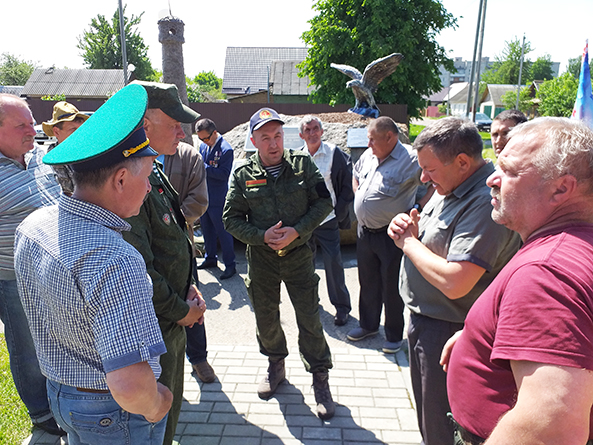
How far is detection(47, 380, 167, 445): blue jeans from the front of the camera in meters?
1.45

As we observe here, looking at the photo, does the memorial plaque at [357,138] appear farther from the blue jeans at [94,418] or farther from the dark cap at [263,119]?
the blue jeans at [94,418]

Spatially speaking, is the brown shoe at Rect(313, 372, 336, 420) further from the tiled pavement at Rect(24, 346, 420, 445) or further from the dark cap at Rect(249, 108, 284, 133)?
the dark cap at Rect(249, 108, 284, 133)

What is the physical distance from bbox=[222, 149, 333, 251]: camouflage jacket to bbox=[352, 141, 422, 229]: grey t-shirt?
880 mm

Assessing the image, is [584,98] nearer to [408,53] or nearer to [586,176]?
[586,176]

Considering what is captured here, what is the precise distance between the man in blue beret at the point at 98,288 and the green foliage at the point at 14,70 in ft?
197

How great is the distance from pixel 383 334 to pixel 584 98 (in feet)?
10.9

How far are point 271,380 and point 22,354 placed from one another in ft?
5.77

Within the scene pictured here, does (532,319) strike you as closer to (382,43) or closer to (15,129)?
(15,129)

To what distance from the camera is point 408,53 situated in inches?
796

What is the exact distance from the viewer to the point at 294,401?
3164mm

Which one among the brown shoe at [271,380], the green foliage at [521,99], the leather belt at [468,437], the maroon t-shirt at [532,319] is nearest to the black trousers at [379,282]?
the brown shoe at [271,380]

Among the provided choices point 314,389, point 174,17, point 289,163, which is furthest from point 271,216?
point 174,17

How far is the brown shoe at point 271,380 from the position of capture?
3193 mm

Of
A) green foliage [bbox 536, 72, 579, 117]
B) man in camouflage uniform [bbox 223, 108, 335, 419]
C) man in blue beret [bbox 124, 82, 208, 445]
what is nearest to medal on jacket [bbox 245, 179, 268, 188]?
man in camouflage uniform [bbox 223, 108, 335, 419]
